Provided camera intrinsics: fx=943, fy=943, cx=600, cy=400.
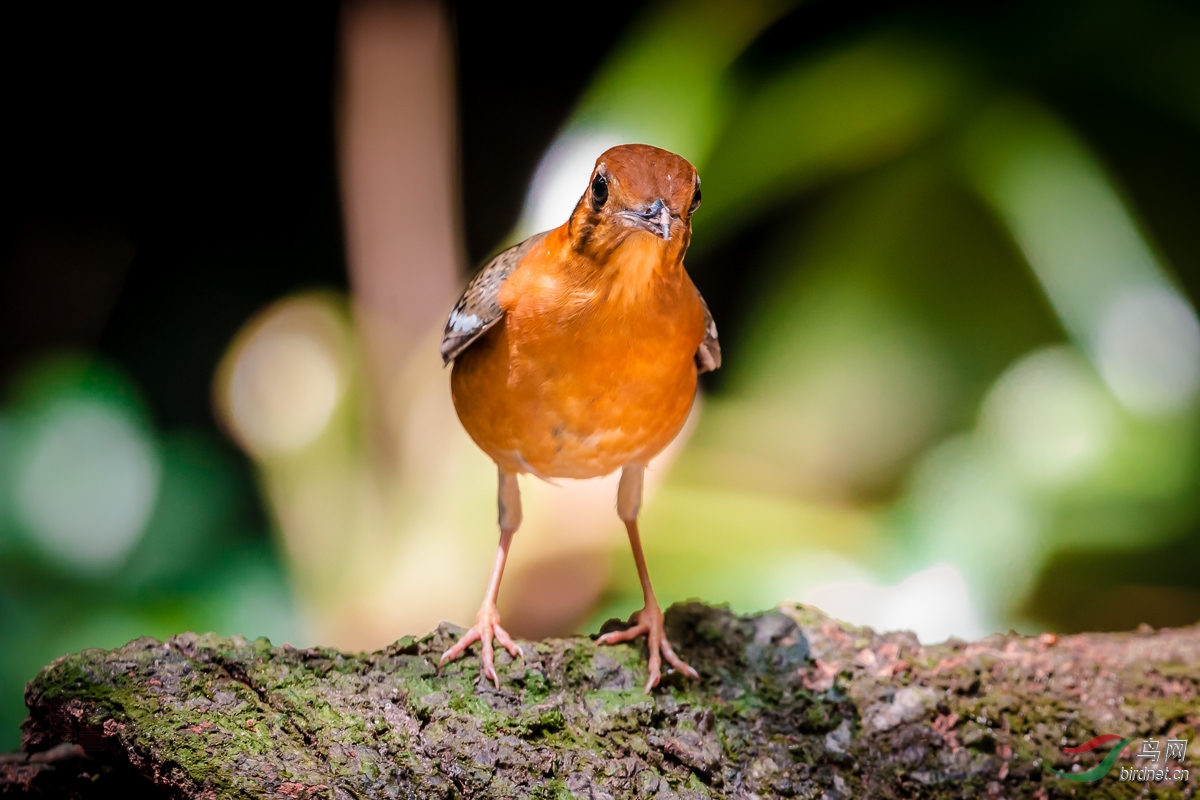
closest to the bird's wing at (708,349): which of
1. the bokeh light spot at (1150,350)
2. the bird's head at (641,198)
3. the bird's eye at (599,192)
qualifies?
the bird's head at (641,198)

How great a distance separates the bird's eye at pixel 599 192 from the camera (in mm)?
2535

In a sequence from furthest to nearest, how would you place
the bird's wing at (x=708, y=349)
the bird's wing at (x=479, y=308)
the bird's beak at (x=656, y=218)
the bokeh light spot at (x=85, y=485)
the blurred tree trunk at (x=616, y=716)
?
1. the bokeh light spot at (x=85, y=485)
2. the bird's wing at (x=708, y=349)
3. the bird's wing at (x=479, y=308)
4. the bird's beak at (x=656, y=218)
5. the blurred tree trunk at (x=616, y=716)

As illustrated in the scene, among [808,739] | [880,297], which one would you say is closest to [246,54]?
[880,297]

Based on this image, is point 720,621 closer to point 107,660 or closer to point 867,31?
point 107,660

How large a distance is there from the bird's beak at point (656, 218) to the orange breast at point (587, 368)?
0.60ft

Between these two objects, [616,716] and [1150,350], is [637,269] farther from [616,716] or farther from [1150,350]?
[1150,350]

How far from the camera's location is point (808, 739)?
9.26 feet

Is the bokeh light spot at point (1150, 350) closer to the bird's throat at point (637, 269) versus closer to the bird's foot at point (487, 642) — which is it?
the bird's throat at point (637, 269)

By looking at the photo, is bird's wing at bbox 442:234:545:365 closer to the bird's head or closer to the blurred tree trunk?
the bird's head

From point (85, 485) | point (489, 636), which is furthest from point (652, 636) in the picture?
point (85, 485)

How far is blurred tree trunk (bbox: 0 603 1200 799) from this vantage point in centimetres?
229

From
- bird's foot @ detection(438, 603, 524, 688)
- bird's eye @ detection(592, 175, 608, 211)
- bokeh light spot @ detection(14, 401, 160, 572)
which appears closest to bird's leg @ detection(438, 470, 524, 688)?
bird's foot @ detection(438, 603, 524, 688)

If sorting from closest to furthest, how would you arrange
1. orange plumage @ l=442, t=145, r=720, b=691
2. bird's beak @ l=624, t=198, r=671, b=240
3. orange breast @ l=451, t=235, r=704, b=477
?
bird's beak @ l=624, t=198, r=671, b=240, orange plumage @ l=442, t=145, r=720, b=691, orange breast @ l=451, t=235, r=704, b=477

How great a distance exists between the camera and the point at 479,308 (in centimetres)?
299
